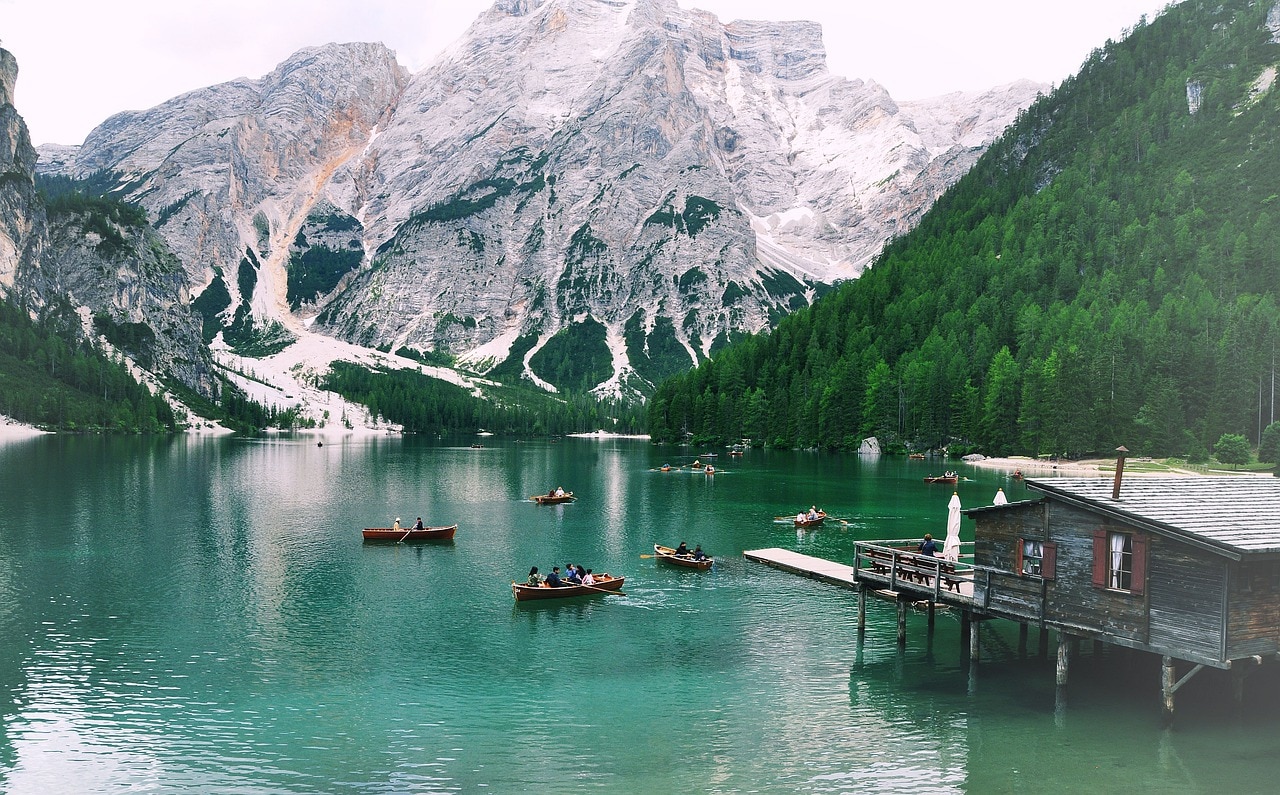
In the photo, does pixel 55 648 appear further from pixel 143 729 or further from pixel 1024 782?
pixel 1024 782

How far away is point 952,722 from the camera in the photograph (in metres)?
37.3

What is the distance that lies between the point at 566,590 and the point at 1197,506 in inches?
1495

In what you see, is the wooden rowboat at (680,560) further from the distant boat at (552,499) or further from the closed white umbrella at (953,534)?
the distant boat at (552,499)

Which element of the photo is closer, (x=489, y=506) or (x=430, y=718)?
(x=430, y=718)

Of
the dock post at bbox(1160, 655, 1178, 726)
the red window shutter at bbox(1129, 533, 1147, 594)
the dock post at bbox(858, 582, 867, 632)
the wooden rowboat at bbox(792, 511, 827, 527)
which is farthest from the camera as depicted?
the wooden rowboat at bbox(792, 511, 827, 527)

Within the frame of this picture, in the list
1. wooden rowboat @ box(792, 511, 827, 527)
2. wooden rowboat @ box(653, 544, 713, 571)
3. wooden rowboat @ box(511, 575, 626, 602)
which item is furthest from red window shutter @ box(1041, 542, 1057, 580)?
wooden rowboat @ box(792, 511, 827, 527)

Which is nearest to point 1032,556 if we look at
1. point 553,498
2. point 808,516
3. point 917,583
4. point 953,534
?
point 917,583

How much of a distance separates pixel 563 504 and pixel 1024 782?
88384 millimetres

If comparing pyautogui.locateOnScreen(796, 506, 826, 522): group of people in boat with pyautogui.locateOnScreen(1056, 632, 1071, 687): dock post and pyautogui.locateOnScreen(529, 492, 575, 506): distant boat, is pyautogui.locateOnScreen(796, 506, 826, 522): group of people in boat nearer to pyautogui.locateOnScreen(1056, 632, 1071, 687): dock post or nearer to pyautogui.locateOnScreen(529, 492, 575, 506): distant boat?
pyautogui.locateOnScreen(529, 492, 575, 506): distant boat

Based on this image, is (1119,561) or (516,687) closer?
(1119,561)

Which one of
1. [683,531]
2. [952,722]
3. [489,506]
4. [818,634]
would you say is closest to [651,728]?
[952,722]

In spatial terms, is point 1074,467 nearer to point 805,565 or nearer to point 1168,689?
point 805,565

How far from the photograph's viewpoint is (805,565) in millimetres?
68938

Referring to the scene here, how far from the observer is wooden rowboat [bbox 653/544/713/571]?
70312 mm
